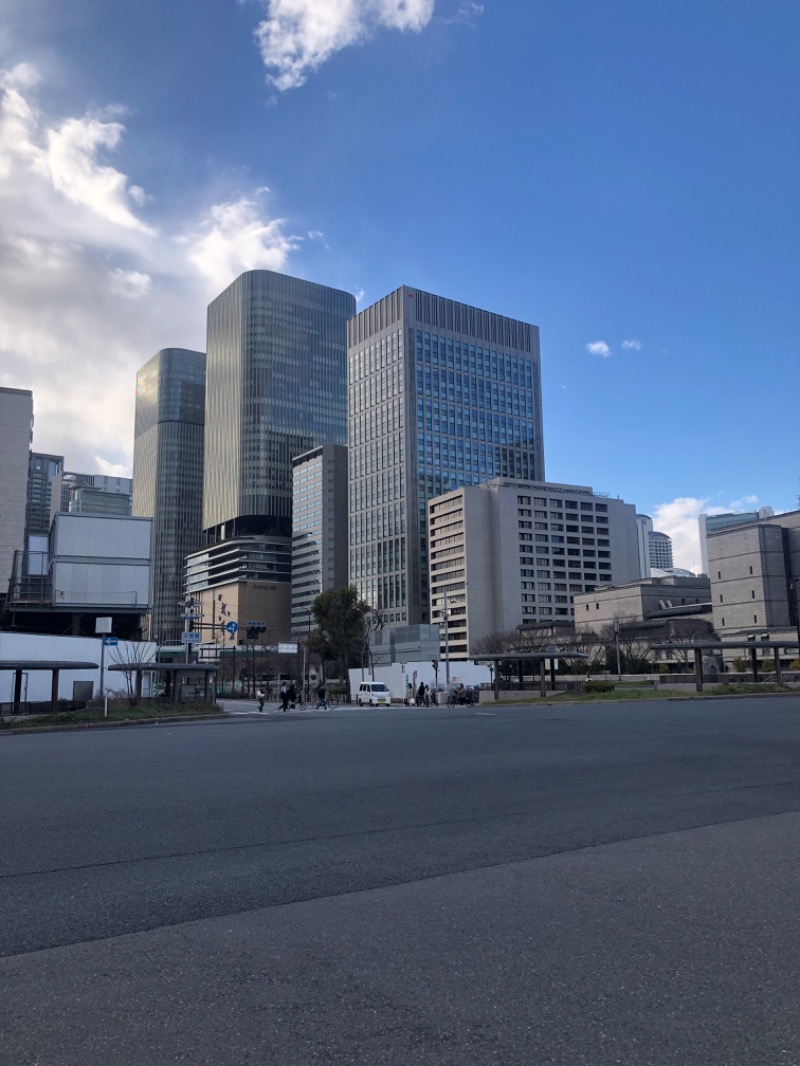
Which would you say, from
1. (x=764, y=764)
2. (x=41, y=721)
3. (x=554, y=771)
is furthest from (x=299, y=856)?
(x=41, y=721)

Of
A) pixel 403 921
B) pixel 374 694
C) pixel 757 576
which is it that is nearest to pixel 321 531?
pixel 757 576

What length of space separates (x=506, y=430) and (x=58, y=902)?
593 feet

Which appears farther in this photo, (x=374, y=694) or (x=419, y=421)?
(x=419, y=421)

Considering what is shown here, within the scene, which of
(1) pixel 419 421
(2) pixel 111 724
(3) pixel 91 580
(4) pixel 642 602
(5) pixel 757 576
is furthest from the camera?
(1) pixel 419 421

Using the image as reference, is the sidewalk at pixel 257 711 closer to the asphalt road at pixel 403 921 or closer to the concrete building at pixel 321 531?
the asphalt road at pixel 403 921

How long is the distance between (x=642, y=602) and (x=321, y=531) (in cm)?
8214

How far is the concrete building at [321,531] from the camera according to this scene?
618ft

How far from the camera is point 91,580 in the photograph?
225 feet

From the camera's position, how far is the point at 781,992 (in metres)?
4.05

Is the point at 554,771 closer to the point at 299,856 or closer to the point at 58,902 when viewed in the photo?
the point at 299,856

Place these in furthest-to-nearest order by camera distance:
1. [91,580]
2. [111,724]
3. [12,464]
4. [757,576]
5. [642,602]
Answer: [642,602], [757,576], [12,464], [91,580], [111,724]

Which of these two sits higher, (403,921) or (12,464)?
(12,464)

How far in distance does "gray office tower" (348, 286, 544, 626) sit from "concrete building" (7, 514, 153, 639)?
9667 cm

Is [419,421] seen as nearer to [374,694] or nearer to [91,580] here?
[91,580]
